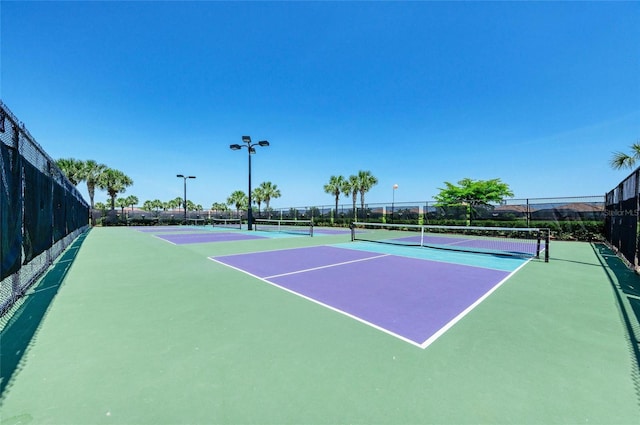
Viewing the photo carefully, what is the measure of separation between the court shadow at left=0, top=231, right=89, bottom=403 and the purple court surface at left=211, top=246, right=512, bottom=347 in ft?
11.9

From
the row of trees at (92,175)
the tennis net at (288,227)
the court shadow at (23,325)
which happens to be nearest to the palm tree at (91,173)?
the row of trees at (92,175)

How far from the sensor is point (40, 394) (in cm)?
232

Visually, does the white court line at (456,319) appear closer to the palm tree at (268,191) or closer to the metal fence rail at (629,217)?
the metal fence rail at (629,217)

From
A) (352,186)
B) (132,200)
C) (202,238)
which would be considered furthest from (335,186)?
(132,200)

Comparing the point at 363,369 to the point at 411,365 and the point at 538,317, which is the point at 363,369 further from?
the point at 538,317

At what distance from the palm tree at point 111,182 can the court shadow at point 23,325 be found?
137 feet

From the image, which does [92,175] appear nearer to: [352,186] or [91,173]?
[91,173]

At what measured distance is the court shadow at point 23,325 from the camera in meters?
2.72

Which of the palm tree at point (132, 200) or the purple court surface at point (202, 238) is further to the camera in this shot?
the palm tree at point (132, 200)

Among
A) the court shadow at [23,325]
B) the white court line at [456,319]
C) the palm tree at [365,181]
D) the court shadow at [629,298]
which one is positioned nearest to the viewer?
the court shadow at [23,325]

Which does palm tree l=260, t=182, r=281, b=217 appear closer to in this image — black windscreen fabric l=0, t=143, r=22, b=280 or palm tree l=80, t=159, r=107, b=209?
palm tree l=80, t=159, r=107, b=209

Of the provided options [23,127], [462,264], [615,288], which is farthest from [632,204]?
[23,127]

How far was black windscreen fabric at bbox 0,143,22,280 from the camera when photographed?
3748 millimetres

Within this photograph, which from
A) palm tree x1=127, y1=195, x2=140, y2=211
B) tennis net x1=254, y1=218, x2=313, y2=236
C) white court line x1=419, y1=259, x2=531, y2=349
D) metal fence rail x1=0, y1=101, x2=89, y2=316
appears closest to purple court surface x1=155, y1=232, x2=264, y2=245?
tennis net x1=254, y1=218, x2=313, y2=236
